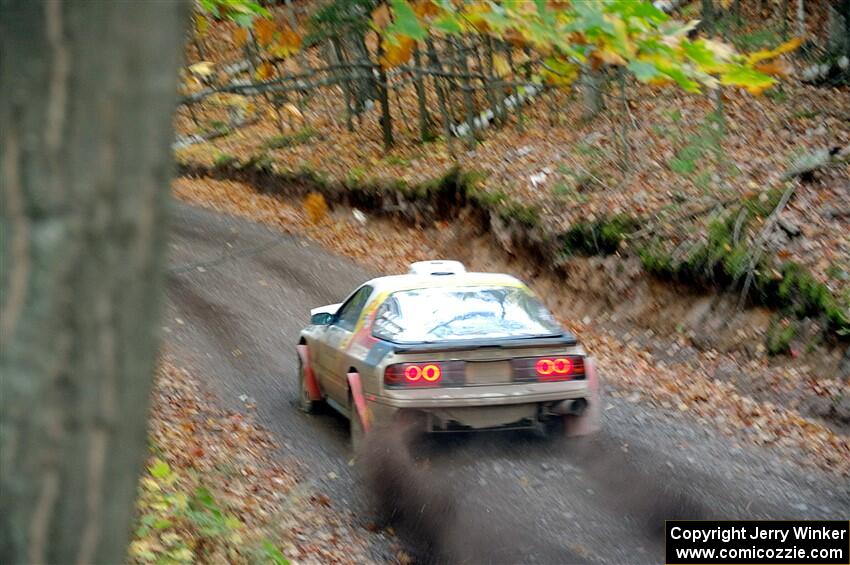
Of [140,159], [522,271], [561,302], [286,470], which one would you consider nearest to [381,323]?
[286,470]

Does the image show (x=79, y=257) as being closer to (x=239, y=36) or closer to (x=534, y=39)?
(x=534, y=39)

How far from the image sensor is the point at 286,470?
335 inches

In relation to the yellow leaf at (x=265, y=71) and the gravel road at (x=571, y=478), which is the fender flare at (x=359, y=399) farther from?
the yellow leaf at (x=265, y=71)

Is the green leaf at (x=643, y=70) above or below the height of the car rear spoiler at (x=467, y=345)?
above

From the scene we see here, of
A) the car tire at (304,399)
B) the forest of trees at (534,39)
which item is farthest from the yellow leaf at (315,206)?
the car tire at (304,399)

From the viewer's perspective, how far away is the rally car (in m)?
7.72

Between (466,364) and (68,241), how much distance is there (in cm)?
634

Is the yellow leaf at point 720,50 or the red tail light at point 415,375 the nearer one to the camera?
the yellow leaf at point 720,50

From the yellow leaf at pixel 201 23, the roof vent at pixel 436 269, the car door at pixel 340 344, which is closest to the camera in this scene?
the yellow leaf at pixel 201 23

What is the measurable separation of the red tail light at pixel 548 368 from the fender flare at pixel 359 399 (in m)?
1.33

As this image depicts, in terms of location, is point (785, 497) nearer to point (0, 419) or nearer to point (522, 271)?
point (0, 419)

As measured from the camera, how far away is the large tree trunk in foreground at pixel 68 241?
1.54m

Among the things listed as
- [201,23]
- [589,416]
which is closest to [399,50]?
[201,23]

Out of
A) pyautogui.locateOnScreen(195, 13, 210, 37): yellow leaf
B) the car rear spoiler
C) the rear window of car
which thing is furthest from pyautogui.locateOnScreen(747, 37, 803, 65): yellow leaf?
the rear window of car
